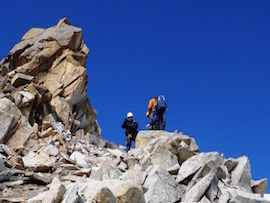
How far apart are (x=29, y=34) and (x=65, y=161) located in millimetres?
35769

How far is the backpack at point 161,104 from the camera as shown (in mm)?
26969

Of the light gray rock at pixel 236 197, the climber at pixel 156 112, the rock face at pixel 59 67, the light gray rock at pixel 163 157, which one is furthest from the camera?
the rock face at pixel 59 67

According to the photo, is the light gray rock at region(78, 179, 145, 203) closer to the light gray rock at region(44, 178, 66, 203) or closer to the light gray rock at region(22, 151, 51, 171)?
the light gray rock at region(44, 178, 66, 203)

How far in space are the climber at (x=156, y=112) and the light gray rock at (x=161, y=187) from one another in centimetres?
914

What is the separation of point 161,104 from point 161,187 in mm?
10541

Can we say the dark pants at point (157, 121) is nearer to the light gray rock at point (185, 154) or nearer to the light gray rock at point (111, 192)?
the light gray rock at point (185, 154)

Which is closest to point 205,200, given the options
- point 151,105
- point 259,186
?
point 259,186

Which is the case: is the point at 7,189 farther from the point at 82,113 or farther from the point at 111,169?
the point at 82,113

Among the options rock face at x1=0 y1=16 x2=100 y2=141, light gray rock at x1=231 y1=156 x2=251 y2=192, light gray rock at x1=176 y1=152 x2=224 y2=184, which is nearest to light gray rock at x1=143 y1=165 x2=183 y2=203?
light gray rock at x1=176 y1=152 x2=224 y2=184

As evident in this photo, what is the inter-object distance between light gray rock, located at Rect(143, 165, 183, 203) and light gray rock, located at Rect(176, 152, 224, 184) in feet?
2.64

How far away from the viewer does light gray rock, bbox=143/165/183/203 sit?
16500 mm

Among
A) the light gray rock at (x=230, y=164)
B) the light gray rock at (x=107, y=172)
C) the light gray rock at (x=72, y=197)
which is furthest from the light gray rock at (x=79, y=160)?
the light gray rock at (x=72, y=197)

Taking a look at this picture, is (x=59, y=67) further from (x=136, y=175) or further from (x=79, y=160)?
(x=136, y=175)

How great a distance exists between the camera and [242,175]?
21500mm
